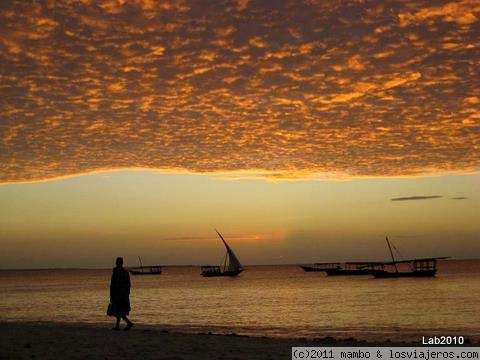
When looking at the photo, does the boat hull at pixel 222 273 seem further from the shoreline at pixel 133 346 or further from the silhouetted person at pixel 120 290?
the silhouetted person at pixel 120 290

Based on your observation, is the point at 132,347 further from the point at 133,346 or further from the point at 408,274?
the point at 408,274

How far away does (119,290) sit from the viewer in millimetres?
18109

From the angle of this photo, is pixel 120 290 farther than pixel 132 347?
Yes

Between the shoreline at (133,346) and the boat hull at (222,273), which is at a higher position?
the boat hull at (222,273)

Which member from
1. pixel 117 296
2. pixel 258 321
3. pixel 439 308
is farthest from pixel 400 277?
pixel 117 296

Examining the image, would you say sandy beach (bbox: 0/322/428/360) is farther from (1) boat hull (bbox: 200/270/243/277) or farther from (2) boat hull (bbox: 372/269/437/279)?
(1) boat hull (bbox: 200/270/243/277)

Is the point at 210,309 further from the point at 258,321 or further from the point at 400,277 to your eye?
the point at 400,277

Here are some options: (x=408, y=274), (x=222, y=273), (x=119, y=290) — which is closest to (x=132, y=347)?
(x=119, y=290)

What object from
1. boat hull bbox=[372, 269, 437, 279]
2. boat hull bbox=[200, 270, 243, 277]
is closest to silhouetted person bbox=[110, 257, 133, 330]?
boat hull bbox=[372, 269, 437, 279]

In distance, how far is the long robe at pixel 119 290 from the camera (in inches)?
709

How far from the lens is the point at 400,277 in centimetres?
13175

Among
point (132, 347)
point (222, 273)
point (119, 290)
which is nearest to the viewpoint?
point (132, 347)

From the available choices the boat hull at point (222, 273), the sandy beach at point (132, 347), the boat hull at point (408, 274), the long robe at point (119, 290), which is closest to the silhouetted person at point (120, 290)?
the long robe at point (119, 290)

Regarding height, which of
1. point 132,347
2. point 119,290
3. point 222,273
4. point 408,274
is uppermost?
point 408,274
